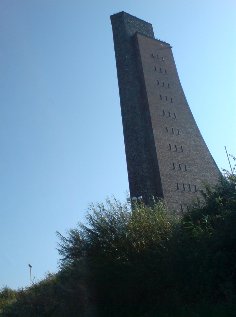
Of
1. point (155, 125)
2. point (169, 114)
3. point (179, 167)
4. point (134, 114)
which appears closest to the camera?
point (179, 167)

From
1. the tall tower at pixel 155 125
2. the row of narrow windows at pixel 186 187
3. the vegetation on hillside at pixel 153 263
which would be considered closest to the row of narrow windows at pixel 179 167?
the tall tower at pixel 155 125

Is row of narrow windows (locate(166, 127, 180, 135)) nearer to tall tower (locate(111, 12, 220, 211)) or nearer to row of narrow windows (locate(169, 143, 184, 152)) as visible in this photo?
tall tower (locate(111, 12, 220, 211))

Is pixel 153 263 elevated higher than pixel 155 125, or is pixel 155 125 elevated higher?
pixel 155 125

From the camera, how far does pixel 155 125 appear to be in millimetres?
45469

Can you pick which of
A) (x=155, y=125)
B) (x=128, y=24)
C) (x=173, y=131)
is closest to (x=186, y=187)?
(x=173, y=131)

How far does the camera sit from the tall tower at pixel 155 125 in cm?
4244

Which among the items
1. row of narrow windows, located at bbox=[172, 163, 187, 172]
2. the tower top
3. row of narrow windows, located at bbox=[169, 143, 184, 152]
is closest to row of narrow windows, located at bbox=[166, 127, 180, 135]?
row of narrow windows, located at bbox=[169, 143, 184, 152]

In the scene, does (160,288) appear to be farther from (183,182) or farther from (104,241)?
(183,182)

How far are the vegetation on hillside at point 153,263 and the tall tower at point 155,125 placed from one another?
72.5 feet

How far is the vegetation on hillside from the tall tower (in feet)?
72.5

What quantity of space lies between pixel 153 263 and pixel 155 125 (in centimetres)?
3136

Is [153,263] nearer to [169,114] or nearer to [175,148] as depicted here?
[175,148]

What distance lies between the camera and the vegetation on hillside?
1295cm

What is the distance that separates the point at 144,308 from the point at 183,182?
29.5 meters
